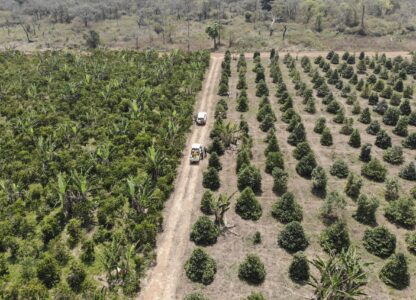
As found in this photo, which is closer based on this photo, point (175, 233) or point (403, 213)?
point (175, 233)

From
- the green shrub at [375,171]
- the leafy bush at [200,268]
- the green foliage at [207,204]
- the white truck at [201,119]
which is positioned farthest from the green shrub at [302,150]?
the leafy bush at [200,268]

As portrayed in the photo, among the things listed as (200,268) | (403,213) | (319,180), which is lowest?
(200,268)

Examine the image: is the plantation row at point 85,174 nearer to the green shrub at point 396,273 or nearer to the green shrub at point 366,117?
the green shrub at point 396,273

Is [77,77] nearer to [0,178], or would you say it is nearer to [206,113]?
[206,113]

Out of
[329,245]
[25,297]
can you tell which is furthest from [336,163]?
[25,297]

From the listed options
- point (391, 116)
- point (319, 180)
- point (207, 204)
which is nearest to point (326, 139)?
point (319, 180)

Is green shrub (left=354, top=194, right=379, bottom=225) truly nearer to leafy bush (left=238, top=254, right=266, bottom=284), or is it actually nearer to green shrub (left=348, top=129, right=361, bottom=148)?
leafy bush (left=238, top=254, right=266, bottom=284)

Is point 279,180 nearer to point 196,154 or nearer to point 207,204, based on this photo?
point 207,204
